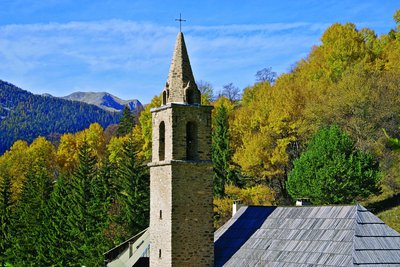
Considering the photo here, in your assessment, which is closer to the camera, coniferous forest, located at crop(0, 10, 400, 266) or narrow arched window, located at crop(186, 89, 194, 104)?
narrow arched window, located at crop(186, 89, 194, 104)

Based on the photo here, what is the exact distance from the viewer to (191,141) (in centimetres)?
2619

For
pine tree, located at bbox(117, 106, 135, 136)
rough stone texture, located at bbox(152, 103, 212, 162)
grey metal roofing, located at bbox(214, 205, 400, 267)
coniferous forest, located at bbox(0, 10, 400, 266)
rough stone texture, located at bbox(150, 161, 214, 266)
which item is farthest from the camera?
pine tree, located at bbox(117, 106, 135, 136)

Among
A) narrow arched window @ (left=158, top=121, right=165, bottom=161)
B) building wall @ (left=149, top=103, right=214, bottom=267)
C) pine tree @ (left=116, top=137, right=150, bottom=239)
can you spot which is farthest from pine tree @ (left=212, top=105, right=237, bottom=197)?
building wall @ (left=149, top=103, right=214, bottom=267)

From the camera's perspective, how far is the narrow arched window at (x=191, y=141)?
25969 mm

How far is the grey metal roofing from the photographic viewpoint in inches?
842

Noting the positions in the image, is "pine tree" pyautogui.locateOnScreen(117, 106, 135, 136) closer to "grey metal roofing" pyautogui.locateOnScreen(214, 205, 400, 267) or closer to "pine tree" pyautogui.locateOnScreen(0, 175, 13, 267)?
"pine tree" pyautogui.locateOnScreen(0, 175, 13, 267)

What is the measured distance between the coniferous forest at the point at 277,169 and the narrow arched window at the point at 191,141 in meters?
18.4

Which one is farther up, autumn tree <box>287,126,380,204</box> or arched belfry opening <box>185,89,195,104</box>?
arched belfry opening <box>185,89,195,104</box>

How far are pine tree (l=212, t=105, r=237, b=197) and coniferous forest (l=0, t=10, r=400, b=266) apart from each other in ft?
0.29

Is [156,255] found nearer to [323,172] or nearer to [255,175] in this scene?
[323,172]

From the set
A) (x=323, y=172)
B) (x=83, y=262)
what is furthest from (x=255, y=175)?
(x=83, y=262)

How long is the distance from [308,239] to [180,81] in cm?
803

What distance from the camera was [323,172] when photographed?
4272cm

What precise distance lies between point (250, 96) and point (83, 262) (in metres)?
38.9
